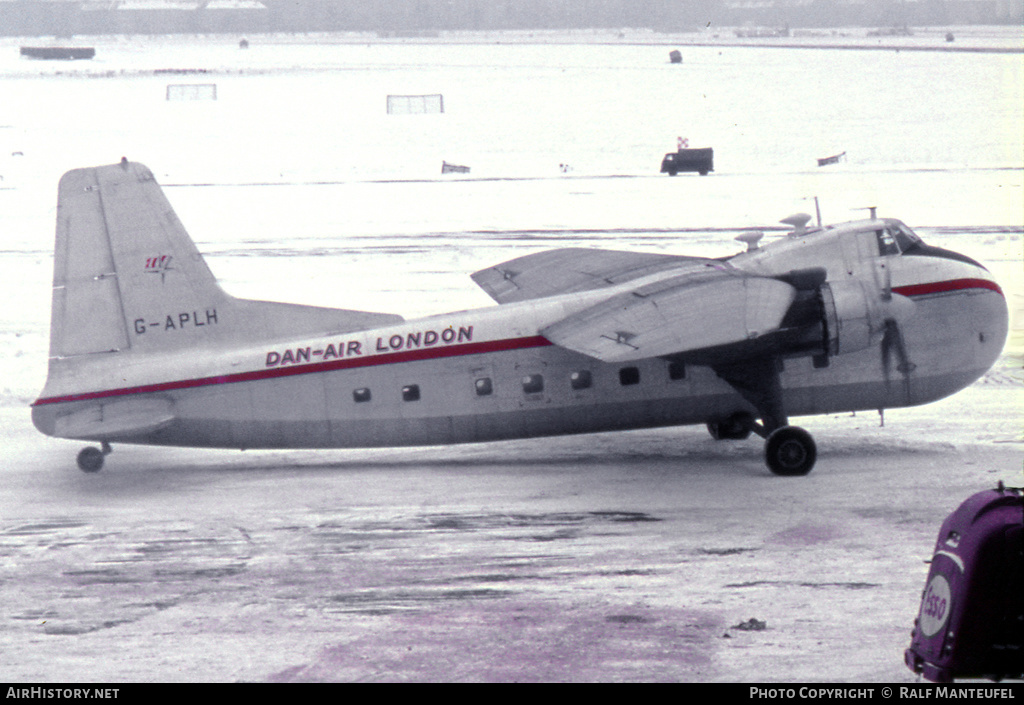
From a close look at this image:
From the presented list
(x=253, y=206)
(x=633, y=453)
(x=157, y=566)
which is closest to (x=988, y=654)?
(x=157, y=566)

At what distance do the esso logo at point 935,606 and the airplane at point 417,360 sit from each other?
10912mm

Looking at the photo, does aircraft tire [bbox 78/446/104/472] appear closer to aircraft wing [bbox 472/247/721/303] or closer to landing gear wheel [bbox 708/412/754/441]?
aircraft wing [bbox 472/247/721/303]

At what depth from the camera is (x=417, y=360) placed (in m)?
20.8

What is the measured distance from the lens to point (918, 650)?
938cm

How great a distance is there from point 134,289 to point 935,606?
622 inches

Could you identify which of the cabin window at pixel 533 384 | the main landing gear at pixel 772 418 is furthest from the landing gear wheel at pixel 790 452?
the cabin window at pixel 533 384

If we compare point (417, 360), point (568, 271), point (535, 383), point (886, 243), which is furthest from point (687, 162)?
point (417, 360)

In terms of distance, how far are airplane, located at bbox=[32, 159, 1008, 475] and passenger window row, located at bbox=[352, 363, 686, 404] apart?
0.08 ft

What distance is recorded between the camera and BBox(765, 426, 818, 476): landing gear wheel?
20391 millimetres

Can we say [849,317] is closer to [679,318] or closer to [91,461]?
[679,318]

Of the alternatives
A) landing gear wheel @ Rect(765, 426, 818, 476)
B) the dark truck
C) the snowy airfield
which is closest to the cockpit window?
the snowy airfield
